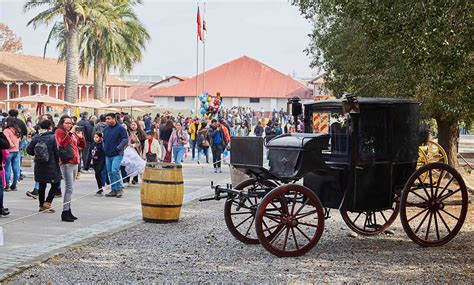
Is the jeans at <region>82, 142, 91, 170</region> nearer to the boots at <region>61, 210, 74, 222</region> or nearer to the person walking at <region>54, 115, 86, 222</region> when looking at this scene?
the person walking at <region>54, 115, 86, 222</region>

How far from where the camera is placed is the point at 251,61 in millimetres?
82438

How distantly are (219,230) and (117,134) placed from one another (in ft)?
14.7

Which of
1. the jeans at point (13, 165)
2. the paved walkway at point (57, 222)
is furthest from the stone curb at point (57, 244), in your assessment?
the jeans at point (13, 165)

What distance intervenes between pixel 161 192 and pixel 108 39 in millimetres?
31697

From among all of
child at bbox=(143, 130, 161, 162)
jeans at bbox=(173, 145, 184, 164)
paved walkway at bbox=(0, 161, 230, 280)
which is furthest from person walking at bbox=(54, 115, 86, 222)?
jeans at bbox=(173, 145, 184, 164)

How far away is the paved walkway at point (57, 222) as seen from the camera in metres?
8.76

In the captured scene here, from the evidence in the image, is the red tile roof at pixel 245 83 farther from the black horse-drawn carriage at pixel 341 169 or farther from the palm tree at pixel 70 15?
the black horse-drawn carriage at pixel 341 169

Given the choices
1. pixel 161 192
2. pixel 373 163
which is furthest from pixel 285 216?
pixel 161 192

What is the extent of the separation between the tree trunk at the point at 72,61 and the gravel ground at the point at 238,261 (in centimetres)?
2952

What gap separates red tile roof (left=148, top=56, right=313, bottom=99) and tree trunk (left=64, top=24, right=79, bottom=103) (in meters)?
37.9

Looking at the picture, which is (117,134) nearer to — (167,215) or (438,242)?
(167,215)

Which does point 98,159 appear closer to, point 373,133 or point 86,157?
point 86,157

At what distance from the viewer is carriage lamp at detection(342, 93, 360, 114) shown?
8922 mm


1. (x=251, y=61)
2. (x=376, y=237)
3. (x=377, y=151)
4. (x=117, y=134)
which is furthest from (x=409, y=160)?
(x=251, y=61)
